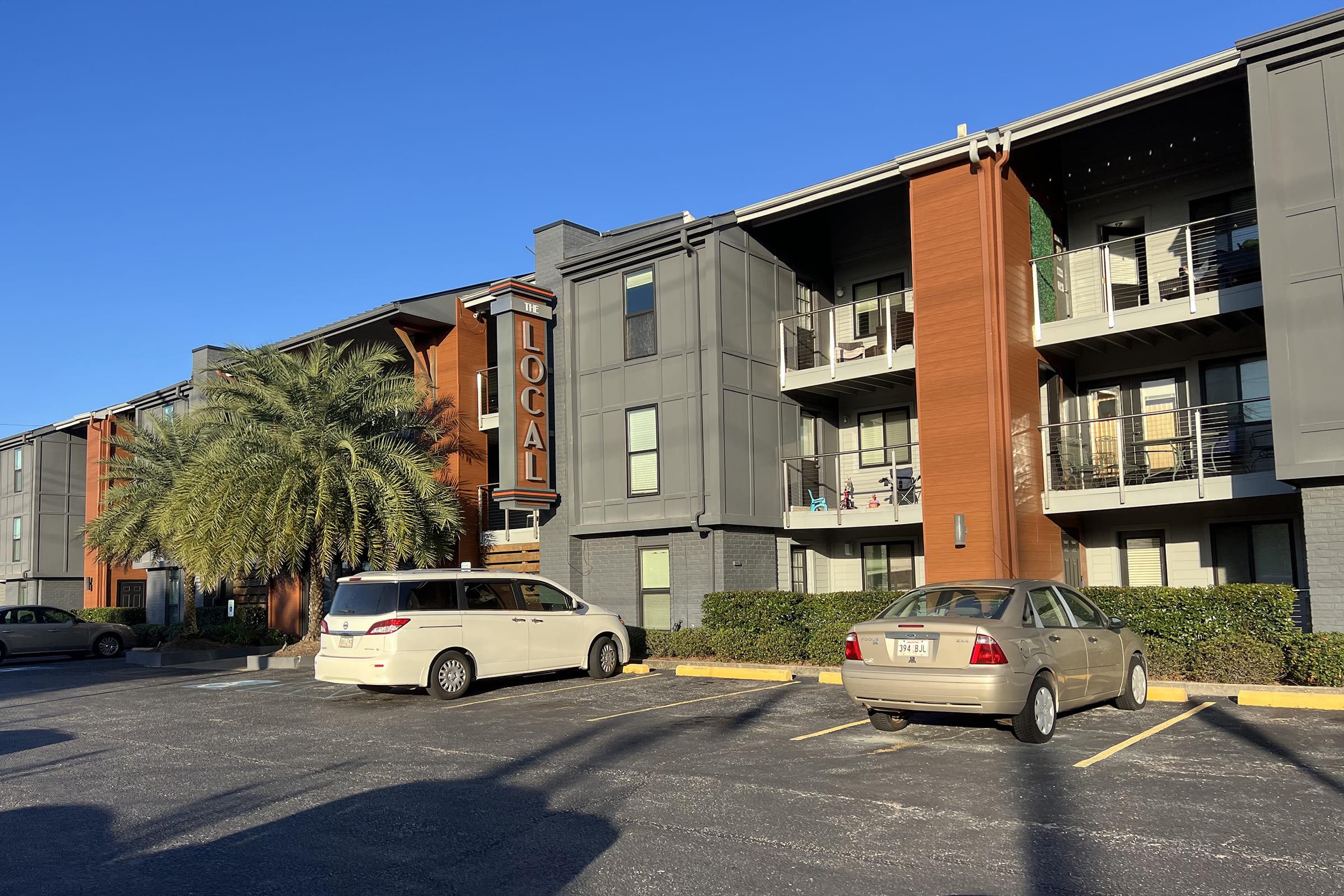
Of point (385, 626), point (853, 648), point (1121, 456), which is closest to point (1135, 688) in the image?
point (853, 648)

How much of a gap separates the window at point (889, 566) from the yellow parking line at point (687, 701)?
692cm

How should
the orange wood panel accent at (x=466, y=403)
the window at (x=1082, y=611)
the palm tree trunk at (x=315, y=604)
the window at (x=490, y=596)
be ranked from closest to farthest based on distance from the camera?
the window at (x=1082, y=611)
the window at (x=490, y=596)
the palm tree trunk at (x=315, y=604)
the orange wood panel accent at (x=466, y=403)

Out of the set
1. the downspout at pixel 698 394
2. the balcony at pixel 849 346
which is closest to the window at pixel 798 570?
the downspout at pixel 698 394

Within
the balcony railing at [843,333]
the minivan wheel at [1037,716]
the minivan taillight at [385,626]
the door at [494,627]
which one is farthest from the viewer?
the balcony railing at [843,333]

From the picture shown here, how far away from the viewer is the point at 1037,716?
994 cm

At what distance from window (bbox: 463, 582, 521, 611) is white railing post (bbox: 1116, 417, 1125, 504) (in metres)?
9.44

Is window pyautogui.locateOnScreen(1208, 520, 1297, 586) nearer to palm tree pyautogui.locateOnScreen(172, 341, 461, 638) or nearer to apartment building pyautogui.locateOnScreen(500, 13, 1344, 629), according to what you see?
apartment building pyautogui.locateOnScreen(500, 13, 1344, 629)

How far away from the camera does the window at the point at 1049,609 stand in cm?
Result: 1064

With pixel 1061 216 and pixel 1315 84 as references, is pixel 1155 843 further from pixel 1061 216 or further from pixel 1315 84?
pixel 1061 216

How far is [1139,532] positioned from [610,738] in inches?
493

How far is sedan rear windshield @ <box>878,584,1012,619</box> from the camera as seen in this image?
409 inches

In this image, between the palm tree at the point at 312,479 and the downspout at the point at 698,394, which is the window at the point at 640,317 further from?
the palm tree at the point at 312,479

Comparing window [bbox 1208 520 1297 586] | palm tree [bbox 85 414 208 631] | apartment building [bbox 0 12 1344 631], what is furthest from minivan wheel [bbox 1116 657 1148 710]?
palm tree [bbox 85 414 208 631]

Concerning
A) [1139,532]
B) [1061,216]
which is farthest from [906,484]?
[1061,216]
